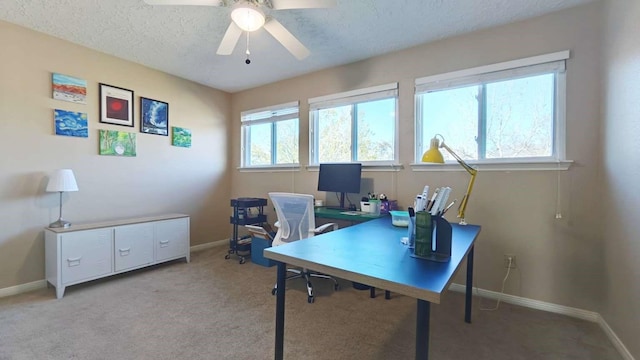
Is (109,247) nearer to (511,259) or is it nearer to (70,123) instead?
(70,123)

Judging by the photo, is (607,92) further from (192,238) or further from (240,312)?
(192,238)

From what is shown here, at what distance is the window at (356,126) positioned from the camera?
10.9ft

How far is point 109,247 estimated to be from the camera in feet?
9.80

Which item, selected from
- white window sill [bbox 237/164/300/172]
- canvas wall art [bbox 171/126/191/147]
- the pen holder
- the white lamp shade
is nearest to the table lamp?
the white lamp shade

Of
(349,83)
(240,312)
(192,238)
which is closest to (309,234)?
(240,312)

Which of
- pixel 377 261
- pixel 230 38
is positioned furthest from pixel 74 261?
pixel 377 261

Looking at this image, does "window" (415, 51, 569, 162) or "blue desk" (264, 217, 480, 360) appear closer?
"blue desk" (264, 217, 480, 360)

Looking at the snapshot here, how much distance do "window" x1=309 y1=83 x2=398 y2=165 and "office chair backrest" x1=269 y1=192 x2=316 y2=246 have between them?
3.71 ft

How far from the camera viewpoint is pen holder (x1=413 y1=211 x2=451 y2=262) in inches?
53.6

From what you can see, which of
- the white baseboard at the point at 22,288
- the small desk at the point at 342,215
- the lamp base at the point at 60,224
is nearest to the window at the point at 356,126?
the small desk at the point at 342,215

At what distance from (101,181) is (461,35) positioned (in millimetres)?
4379

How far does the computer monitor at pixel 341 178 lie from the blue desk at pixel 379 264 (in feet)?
4.65

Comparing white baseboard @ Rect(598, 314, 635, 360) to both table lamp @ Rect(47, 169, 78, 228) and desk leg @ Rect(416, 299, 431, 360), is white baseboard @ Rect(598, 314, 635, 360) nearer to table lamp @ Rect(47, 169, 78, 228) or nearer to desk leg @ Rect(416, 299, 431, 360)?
desk leg @ Rect(416, 299, 431, 360)

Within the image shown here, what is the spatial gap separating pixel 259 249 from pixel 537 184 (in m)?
3.15
